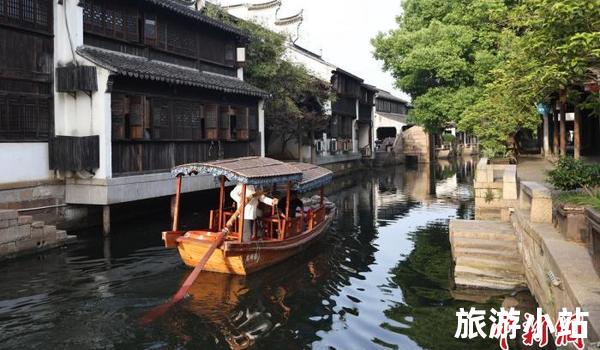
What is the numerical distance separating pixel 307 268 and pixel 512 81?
6.98m

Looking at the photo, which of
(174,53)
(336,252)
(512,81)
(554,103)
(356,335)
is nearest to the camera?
(356,335)

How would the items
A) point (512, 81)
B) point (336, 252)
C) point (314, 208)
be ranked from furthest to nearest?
point (314, 208)
point (336, 252)
point (512, 81)

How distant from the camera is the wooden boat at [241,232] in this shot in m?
12.3

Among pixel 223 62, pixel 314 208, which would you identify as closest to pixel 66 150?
pixel 314 208

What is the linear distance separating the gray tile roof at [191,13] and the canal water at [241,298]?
26.9ft

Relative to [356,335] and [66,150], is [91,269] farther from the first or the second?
[356,335]

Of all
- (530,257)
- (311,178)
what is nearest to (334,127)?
(311,178)

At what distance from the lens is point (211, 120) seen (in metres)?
22.0

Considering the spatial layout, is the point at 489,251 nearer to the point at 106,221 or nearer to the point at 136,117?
the point at 106,221

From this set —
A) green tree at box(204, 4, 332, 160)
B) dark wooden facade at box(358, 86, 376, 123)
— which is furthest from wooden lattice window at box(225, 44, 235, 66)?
dark wooden facade at box(358, 86, 376, 123)

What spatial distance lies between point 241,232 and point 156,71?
844cm

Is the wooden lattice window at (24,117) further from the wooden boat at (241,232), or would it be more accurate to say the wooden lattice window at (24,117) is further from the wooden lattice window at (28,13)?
the wooden boat at (241,232)

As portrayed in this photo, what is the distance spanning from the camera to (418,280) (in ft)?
41.9

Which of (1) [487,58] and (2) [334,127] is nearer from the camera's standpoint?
(1) [487,58]
